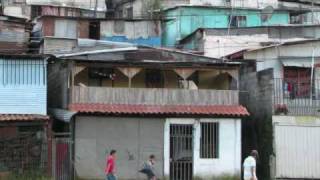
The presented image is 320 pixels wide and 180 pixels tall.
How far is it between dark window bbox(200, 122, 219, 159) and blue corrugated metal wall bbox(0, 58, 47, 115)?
6634mm

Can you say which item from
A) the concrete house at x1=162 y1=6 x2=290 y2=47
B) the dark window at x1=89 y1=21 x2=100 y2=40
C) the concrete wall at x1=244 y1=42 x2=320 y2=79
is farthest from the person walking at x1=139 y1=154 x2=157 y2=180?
the concrete house at x1=162 y1=6 x2=290 y2=47

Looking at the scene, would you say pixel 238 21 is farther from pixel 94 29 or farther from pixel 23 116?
pixel 23 116

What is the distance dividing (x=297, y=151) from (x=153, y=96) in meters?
6.46

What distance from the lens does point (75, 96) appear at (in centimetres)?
2628

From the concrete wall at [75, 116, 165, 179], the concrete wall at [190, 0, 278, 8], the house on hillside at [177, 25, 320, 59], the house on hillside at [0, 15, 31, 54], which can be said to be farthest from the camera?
the concrete wall at [190, 0, 278, 8]

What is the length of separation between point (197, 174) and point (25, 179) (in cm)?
697

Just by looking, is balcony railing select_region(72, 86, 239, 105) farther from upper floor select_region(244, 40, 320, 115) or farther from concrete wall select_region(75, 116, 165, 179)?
upper floor select_region(244, 40, 320, 115)

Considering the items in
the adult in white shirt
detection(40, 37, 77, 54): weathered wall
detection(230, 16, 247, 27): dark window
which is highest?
detection(230, 16, 247, 27): dark window

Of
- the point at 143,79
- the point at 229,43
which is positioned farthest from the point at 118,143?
the point at 229,43

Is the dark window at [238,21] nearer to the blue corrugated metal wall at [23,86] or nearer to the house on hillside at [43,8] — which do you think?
the house on hillside at [43,8]

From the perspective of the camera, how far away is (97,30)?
41.2m

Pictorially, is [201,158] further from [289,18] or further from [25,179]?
[289,18]

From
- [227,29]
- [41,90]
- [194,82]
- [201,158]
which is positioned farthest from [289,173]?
[227,29]

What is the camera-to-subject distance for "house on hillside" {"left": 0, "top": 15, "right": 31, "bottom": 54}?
3769cm
